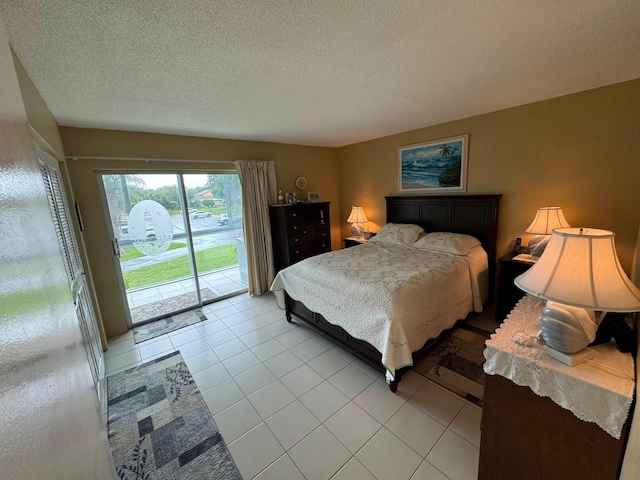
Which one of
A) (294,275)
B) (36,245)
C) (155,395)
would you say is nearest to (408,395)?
(294,275)

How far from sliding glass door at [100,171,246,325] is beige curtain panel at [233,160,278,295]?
26 centimetres

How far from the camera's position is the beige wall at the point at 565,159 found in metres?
2.30

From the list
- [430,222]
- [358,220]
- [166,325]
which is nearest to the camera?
[166,325]

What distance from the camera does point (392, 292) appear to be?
206 centimetres

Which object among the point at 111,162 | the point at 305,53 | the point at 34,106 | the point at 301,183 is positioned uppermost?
the point at 305,53

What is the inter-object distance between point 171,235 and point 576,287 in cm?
392

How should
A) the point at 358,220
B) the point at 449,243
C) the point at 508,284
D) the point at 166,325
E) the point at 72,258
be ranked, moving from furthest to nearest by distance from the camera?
the point at 358,220, the point at 166,325, the point at 449,243, the point at 508,284, the point at 72,258

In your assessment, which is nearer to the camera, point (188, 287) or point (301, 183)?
point (188, 287)

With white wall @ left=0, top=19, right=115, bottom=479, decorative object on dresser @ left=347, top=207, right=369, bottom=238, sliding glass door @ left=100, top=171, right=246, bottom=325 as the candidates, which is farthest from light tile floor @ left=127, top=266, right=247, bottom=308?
white wall @ left=0, top=19, right=115, bottom=479

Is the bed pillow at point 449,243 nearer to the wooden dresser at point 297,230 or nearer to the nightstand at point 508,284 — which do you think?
the nightstand at point 508,284

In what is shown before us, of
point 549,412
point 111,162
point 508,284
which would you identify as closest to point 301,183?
point 111,162

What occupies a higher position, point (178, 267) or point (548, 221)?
point (548, 221)

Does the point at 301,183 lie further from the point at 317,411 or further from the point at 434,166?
the point at 317,411

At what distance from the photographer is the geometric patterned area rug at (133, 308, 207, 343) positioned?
310 centimetres
